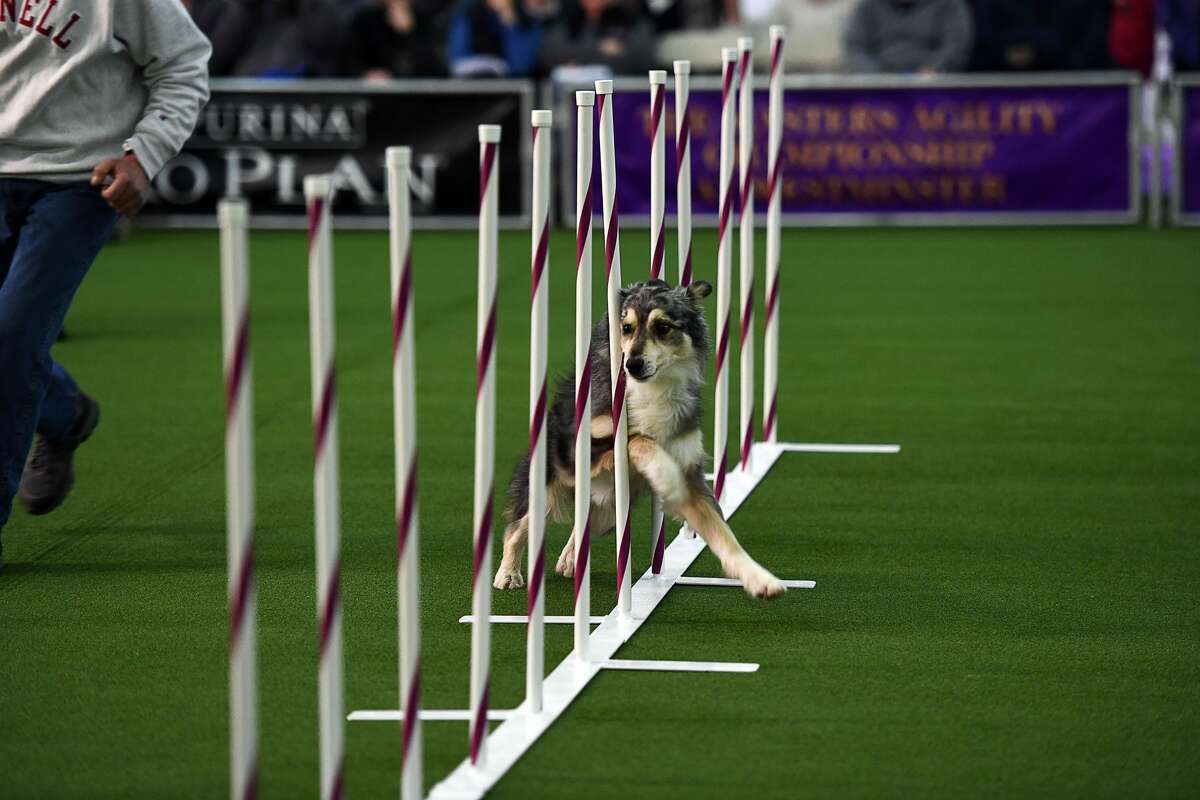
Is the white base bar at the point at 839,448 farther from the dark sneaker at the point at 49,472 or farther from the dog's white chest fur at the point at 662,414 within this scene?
the dark sneaker at the point at 49,472

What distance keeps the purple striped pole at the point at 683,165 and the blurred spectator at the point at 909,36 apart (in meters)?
11.8

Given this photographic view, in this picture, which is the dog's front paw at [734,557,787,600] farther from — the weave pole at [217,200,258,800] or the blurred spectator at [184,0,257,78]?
the blurred spectator at [184,0,257,78]

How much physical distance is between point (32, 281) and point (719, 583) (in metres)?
2.20

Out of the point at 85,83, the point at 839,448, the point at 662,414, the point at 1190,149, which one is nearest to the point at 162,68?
the point at 85,83

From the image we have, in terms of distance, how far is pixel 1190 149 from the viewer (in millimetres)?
16875

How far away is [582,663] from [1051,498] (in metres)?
2.73

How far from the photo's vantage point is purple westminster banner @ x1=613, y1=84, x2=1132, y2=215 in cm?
1680

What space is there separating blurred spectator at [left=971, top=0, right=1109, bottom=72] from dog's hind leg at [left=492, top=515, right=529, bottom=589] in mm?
13161

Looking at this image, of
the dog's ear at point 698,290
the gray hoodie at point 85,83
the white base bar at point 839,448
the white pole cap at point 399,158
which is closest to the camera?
the white pole cap at point 399,158

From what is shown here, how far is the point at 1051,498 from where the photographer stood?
A: 7398 millimetres

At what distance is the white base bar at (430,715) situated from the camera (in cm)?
481

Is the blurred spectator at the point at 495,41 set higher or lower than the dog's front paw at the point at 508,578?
lower

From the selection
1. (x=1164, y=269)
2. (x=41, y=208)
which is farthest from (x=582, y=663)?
(x=1164, y=269)

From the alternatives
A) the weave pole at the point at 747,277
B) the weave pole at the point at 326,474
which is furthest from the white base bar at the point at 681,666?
the weave pole at the point at 747,277
